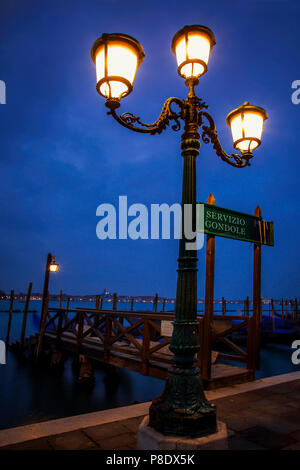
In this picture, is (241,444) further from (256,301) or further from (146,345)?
(146,345)

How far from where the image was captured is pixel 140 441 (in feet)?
9.39

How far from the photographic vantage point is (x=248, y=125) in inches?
160

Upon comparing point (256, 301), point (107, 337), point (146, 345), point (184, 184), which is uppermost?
point (184, 184)

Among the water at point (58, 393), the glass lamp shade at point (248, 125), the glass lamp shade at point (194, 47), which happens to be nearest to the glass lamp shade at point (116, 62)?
the glass lamp shade at point (194, 47)

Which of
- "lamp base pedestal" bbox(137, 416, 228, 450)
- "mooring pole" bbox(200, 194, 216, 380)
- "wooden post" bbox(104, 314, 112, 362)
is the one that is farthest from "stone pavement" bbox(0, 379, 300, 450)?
"wooden post" bbox(104, 314, 112, 362)

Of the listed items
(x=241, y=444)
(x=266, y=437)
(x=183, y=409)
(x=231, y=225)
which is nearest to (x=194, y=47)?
(x=231, y=225)

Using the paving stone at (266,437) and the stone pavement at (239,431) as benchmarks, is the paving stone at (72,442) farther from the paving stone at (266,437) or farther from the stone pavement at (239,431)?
the paving stone at (266,437)

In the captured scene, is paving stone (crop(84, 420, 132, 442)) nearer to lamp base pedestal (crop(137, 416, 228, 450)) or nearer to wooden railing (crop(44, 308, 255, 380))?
lamp base pedestal (crop(137, 416, 228, 450))

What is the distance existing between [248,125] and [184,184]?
153 centimetres

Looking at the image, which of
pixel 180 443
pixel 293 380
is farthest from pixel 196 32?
pixel 293 380

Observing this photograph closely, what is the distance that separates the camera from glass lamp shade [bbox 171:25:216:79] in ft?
10.3

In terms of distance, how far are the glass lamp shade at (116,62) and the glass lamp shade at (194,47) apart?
0.50 m

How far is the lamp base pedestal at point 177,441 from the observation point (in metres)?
2.59
